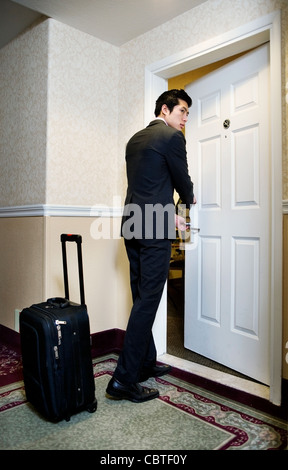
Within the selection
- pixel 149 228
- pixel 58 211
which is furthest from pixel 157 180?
pixel 58 211

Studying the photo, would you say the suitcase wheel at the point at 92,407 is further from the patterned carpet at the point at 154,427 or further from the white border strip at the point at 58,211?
the white border strip at the point at 58,211

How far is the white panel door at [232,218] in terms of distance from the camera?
1899 millimetres

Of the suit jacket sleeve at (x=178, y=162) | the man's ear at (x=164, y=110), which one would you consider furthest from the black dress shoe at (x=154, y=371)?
the man's ear at (x=164, y=110)

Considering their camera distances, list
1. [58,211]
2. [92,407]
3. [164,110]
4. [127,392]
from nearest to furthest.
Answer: [92,407] → [127,392] → [164,110] → [58,211]

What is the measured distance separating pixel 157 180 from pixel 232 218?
1.86 feet

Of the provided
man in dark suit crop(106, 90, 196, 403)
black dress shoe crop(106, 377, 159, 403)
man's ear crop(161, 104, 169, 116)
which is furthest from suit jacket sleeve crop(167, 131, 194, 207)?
black dress shoe crop(106, 377, 159, 403)

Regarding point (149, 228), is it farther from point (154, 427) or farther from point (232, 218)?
point (154, 427)

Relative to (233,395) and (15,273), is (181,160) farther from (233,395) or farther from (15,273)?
(15,273)

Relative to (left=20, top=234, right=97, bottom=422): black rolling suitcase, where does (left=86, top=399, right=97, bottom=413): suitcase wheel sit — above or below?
below

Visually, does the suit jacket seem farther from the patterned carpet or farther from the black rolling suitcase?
the patterned carpet

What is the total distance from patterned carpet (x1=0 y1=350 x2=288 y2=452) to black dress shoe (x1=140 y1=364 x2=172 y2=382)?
20cm

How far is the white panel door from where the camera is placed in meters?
1.90

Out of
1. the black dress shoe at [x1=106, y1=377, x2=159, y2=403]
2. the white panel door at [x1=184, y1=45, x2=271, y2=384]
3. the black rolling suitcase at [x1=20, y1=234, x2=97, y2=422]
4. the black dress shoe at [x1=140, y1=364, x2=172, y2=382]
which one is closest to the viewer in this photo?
the black rolling suitcase at [x1=20, y1=234, x2=97, y2=422]

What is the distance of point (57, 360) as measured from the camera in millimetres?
1530
